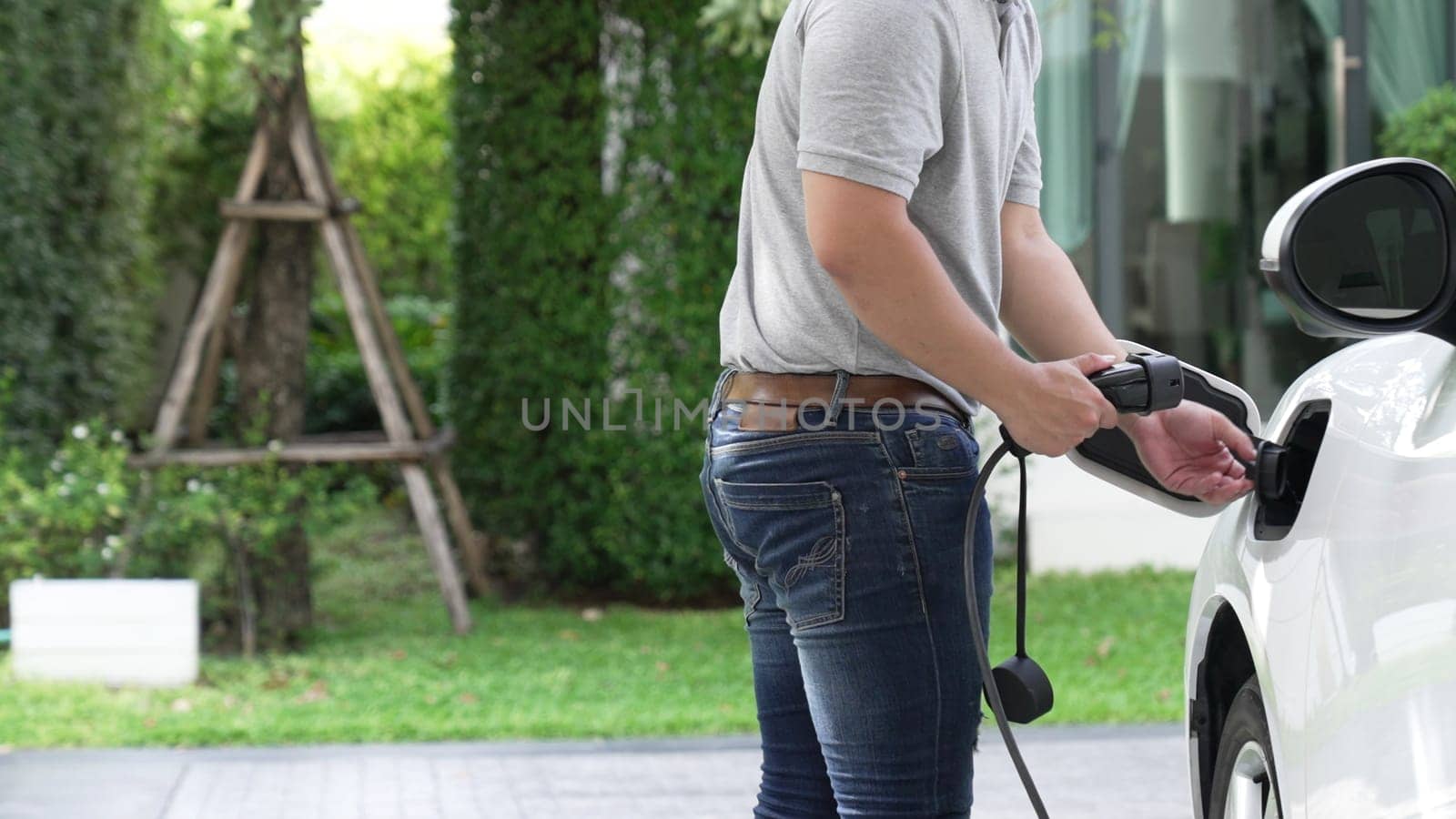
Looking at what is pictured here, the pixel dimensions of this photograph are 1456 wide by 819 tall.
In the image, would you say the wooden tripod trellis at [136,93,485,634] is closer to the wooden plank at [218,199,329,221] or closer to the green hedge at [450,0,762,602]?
the wooden plank at [218,199,329,221]

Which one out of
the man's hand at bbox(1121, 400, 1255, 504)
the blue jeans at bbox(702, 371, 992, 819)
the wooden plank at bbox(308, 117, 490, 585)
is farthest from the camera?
the wooden plank at bbox(308, 117, 490, 585)

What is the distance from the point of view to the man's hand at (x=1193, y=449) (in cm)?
194

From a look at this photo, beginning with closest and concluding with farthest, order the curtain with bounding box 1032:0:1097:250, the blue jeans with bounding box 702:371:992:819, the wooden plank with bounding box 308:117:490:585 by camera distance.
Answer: the blue jeans with bounding box 702:371:992:819 < the wooden plank with bounding box 308:117:490:585 < the curtain with bounding box 1032:0:1097:250

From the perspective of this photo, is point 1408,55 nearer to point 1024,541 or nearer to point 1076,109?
point 1076,109

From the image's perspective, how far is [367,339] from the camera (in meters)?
6.39

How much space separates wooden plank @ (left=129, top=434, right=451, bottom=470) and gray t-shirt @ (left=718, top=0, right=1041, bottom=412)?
4.39m

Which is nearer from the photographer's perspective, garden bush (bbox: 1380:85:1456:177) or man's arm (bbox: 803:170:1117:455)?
man's arm (bbox: 803:170:1117:455)

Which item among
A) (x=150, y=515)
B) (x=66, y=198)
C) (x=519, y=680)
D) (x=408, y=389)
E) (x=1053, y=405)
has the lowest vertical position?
(x=519, y=680)

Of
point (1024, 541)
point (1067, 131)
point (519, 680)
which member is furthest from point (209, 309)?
point (1024, 541)

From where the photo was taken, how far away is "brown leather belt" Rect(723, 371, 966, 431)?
186 centimetres

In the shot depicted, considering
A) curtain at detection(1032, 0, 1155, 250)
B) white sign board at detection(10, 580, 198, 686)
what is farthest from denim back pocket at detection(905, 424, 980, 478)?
curtain at detection(1032, 0, 1155, 250)

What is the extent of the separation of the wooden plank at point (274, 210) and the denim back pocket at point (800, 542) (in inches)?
183

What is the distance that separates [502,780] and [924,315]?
10.00 feet

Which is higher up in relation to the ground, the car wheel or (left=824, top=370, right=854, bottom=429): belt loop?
(left=824, top=370, right=854, bottom=429): belt loop
